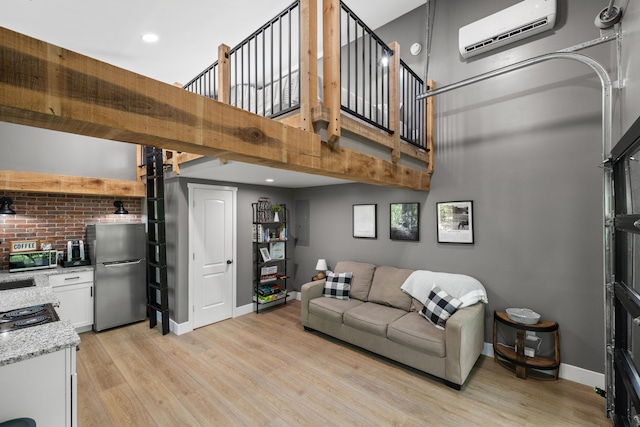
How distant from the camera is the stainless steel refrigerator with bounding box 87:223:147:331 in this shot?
146 inches

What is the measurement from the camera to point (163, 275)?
378 cm

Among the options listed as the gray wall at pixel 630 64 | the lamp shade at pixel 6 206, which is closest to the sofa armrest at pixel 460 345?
the gray wall at pixel 630 64

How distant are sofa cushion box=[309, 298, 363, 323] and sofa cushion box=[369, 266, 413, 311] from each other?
260 millimetres

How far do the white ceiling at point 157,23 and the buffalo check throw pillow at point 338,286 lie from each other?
1.39m

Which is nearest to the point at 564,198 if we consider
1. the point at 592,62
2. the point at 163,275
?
the point at 592,62

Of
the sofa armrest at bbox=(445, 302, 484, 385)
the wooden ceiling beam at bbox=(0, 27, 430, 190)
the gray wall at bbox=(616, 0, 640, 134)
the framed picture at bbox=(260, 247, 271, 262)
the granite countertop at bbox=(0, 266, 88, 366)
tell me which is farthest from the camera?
the framed picture at bbox=(260, 247, 271, 262)

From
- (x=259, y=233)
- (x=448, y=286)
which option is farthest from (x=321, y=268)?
(x=448, y=286)

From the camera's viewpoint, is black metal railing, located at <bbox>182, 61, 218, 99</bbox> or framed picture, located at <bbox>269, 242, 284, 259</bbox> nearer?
black metal railing, located at <bbox>182, 61, 218, 99</bbox>

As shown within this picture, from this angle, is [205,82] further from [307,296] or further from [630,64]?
[630,64]

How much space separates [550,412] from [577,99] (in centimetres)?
273

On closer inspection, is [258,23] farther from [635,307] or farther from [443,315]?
[635,307]

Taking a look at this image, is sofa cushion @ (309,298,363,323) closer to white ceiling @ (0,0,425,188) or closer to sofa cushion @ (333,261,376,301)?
sofa cushion @ (333,261,376,301)

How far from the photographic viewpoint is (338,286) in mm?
3787

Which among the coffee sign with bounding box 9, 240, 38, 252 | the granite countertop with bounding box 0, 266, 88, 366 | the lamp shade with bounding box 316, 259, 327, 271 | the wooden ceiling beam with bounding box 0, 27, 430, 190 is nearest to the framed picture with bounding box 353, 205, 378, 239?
the lamp shade with bounding box 316, 259, 327, 271
